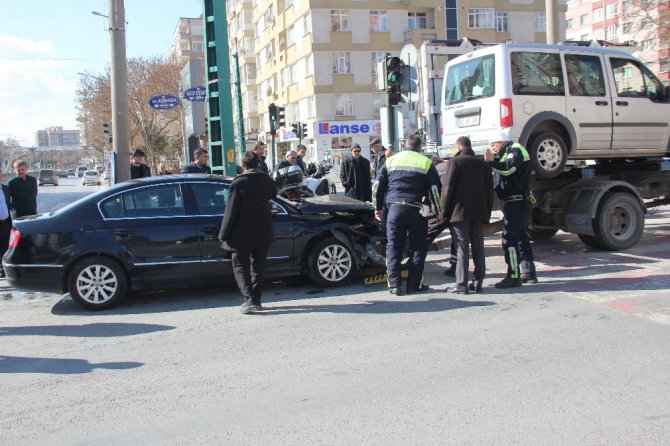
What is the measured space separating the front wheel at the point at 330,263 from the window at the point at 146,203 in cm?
175

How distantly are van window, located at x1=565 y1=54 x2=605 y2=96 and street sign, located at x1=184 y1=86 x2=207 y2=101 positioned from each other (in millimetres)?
7499

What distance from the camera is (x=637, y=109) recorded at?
369 inches

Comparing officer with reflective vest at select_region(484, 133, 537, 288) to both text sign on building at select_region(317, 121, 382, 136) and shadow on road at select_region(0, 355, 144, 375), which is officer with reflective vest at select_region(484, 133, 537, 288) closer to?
shadow on road at select_region(0, 355, 144, 375)

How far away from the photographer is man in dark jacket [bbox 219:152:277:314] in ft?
21.7

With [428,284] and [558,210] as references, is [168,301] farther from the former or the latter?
[558,210]

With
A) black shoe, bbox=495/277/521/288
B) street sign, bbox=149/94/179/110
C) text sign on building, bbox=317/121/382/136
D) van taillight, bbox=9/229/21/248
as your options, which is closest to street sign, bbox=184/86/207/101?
street sign, bbox=149/94/179/110

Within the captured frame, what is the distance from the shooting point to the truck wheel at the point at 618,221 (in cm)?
897

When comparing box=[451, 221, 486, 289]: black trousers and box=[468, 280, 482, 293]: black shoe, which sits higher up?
box=[451, 221, 486, 289]: black trousers

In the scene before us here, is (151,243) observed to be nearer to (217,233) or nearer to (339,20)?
(217,233)

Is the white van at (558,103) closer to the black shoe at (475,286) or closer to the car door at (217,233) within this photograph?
the black shoe at (475,286)

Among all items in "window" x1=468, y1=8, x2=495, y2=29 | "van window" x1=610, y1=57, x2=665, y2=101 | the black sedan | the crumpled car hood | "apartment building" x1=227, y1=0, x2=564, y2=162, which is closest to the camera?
the black sedan

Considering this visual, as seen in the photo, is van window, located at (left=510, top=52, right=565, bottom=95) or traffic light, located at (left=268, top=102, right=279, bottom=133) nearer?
van window, located at (left=510, top=52, right=565, bottom=95)

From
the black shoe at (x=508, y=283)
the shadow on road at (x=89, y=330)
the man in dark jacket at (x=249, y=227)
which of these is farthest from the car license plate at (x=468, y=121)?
the shadow on road at (x=89, y=330)

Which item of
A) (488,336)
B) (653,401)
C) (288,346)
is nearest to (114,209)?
(288,346)
